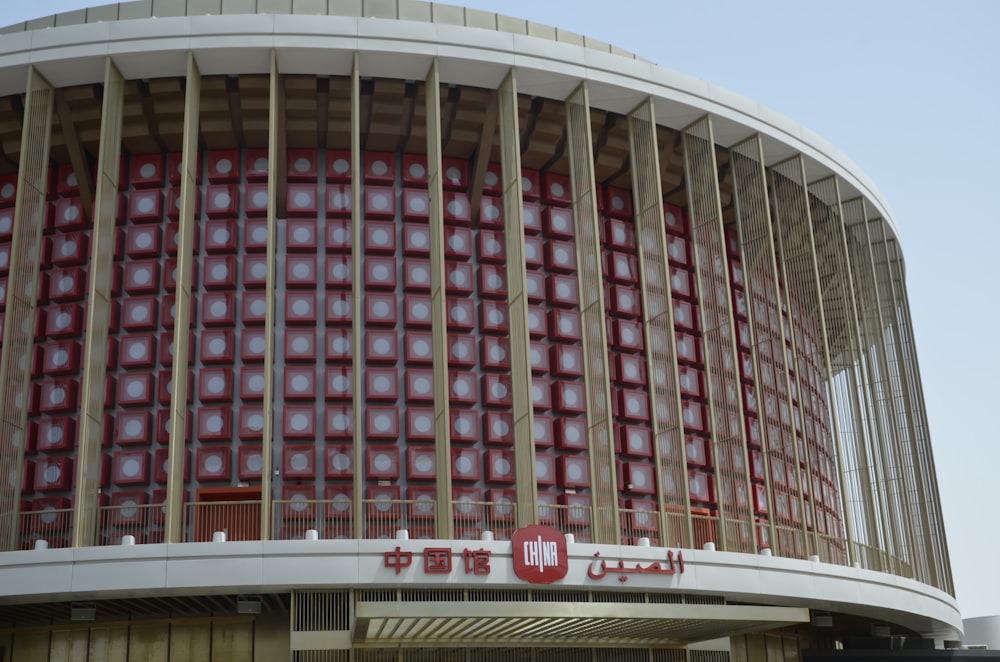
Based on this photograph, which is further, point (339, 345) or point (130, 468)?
point (339, 345)

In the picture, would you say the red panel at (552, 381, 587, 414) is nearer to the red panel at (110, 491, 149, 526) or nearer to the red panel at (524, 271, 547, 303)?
the red panel at (524, 271, 547, 303)

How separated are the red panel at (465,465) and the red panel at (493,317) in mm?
3169

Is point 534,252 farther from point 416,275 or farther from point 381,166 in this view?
point 381,166

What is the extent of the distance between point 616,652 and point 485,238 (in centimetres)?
1114

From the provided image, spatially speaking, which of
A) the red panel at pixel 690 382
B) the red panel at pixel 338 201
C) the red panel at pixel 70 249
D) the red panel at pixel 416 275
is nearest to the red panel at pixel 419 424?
the red panel at pixel 416 275

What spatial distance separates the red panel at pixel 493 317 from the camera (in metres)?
30.4

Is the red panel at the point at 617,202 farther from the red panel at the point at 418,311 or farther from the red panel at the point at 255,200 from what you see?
the red panel at the point at 255,200

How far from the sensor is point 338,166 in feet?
102

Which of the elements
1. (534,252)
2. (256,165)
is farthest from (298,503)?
(534,252)

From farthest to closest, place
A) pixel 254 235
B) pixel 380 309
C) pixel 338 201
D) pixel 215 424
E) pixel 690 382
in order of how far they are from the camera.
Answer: pixel 690 382, pixel 338 201, pixel 254 235, pixel 380 309, pixel 215 424

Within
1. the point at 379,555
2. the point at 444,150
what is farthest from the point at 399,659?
the point at 444,150

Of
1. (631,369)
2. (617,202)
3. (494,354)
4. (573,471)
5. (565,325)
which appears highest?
(617,202)

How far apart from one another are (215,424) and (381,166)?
7995mm

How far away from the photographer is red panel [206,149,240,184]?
3052 cm
